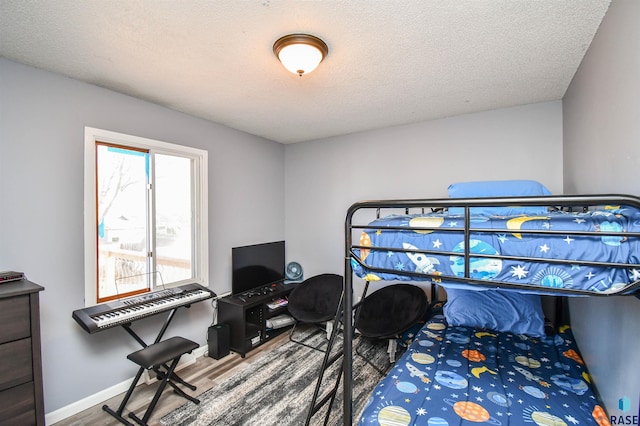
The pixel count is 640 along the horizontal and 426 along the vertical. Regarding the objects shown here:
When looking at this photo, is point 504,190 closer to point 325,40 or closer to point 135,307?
point 325,40

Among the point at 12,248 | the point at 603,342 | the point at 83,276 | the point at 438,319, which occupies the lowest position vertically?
the point at 438,319

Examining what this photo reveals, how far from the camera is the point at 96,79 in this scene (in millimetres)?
2141

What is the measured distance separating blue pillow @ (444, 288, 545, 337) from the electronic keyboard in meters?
2.31

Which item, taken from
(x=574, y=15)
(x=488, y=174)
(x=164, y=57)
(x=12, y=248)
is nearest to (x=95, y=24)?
(x=164, y=57)

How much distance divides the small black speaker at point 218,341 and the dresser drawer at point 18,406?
143 centimetres

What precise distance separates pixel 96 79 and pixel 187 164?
3.41 feet

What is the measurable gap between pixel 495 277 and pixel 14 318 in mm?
2445

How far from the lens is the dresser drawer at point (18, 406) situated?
1498mm

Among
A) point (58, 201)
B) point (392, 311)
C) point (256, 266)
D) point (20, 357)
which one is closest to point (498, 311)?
point (392, 311)

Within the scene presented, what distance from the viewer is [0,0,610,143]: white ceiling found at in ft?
4.65

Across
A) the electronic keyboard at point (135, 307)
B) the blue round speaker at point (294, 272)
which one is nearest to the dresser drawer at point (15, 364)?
the electronic keyboard at point (135, 307)

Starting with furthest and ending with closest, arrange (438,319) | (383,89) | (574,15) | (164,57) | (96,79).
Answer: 1. (438,319)
2. (383,89)
3. (96,79)
4. (164,57)
5. (574,15)

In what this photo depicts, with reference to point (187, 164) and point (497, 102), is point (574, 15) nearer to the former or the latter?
point (497, 102)

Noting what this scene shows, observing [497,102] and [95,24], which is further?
[497,102]
